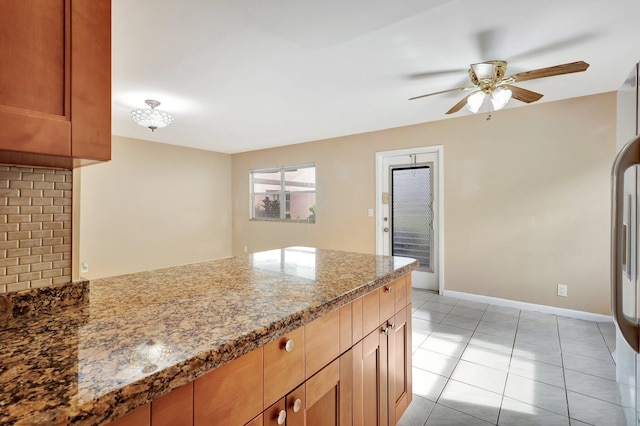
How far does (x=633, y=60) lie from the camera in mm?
2375

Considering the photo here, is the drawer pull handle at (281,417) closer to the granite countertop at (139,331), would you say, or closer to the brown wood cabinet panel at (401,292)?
the granite countertop at (139,331)

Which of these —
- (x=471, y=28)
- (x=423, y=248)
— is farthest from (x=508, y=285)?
(x=471, y=28)

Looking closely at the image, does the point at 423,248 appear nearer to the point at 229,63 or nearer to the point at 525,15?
the point at 525,15

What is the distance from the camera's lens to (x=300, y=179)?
5742 mm

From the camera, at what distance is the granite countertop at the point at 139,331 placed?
1.67 feet

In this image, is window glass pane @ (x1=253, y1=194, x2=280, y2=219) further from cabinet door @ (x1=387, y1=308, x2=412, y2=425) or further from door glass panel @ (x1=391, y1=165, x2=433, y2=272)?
cabinet door @ (x1=387, y1=308, x2=412, y2=425)

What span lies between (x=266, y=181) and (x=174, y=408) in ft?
19.1

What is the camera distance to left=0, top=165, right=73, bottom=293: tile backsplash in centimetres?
88

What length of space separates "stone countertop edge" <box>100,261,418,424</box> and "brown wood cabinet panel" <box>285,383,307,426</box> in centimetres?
21

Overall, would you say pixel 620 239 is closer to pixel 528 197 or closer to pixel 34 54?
pixel 34 54

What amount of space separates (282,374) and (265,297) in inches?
9.9

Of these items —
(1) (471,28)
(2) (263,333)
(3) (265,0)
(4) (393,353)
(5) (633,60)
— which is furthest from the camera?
(5) (633,60)

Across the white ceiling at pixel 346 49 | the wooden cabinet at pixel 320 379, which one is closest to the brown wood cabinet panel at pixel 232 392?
the wooden cabinet at pixel 320 379

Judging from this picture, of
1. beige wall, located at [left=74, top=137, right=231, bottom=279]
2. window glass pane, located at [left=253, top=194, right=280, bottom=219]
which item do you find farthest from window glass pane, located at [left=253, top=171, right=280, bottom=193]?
beige wall, located at [left=74, top=137, right=231, bottom=279]
